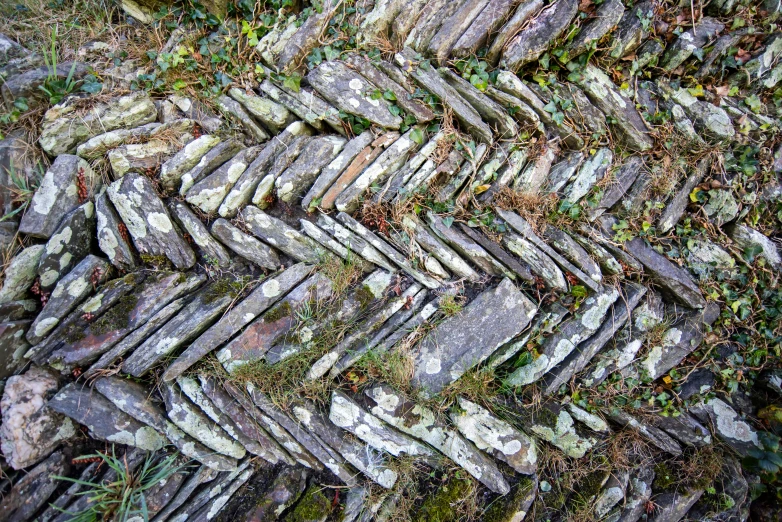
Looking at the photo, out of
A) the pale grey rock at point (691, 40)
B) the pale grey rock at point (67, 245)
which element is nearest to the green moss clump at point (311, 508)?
the pale grey rock at point (67, 245)

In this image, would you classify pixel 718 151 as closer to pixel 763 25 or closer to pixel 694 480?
pixel 763 25

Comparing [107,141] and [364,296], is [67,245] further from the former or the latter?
[364,296]

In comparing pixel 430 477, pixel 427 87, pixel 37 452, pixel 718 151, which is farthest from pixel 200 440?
pixel 718 151

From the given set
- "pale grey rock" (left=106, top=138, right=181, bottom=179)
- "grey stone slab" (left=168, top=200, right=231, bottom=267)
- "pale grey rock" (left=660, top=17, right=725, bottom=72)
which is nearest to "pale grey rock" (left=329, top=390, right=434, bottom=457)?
"grey stone slab" (left=168, top=200, right=231, bottom=267)

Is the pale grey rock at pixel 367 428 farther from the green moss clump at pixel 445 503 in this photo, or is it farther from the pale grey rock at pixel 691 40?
the pale grey rock at pixel 691 40

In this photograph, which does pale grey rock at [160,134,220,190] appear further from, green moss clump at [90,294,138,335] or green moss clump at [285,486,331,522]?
green moss clump at [285,486,331,522]

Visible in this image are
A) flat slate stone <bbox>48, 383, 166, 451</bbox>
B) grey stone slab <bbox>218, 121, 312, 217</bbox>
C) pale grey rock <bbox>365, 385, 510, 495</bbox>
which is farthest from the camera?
grey stone slab <bbox>218, 121, 312, 217</bbox>
